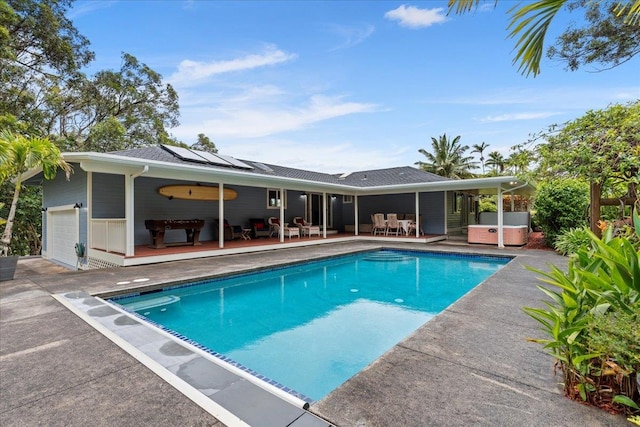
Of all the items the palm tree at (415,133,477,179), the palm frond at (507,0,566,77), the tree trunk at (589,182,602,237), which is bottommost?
the tree trunk at (589,182,602,237)

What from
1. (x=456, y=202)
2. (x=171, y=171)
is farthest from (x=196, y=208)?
(x=456, y=202)

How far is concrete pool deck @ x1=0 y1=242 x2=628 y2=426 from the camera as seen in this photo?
1.97 m

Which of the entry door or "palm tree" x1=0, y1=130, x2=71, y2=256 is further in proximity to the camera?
the entry door

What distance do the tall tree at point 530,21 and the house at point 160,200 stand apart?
23.6 feet

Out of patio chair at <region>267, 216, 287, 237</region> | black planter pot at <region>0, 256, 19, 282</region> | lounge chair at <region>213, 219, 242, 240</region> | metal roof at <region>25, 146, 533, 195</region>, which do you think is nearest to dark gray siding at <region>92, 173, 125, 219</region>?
metal roof at <region>25, 146, 533, 195</region>

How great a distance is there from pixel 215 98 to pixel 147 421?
16.0m

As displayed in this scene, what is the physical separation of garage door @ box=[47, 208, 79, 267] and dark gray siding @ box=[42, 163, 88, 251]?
0.87 ft

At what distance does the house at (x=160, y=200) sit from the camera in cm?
771

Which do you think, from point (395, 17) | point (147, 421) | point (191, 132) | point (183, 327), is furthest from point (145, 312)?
point (191, 132)

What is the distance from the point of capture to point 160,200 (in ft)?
33.8

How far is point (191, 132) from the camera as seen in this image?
81.6 ft

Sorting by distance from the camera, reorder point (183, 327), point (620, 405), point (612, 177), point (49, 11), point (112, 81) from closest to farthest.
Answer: point (620, 405) < point (612, 177) < point (183, 327) < point (49, 11) < point (112, 81)

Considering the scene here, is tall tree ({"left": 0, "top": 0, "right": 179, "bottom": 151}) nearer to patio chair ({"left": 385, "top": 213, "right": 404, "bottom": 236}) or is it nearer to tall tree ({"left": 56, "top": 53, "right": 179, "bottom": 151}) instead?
tall tree ({"left": 56, "top": 53, "right": 179, "bottom": 151})

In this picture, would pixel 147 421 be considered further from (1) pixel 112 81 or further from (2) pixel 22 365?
(1) pixel 112 81
